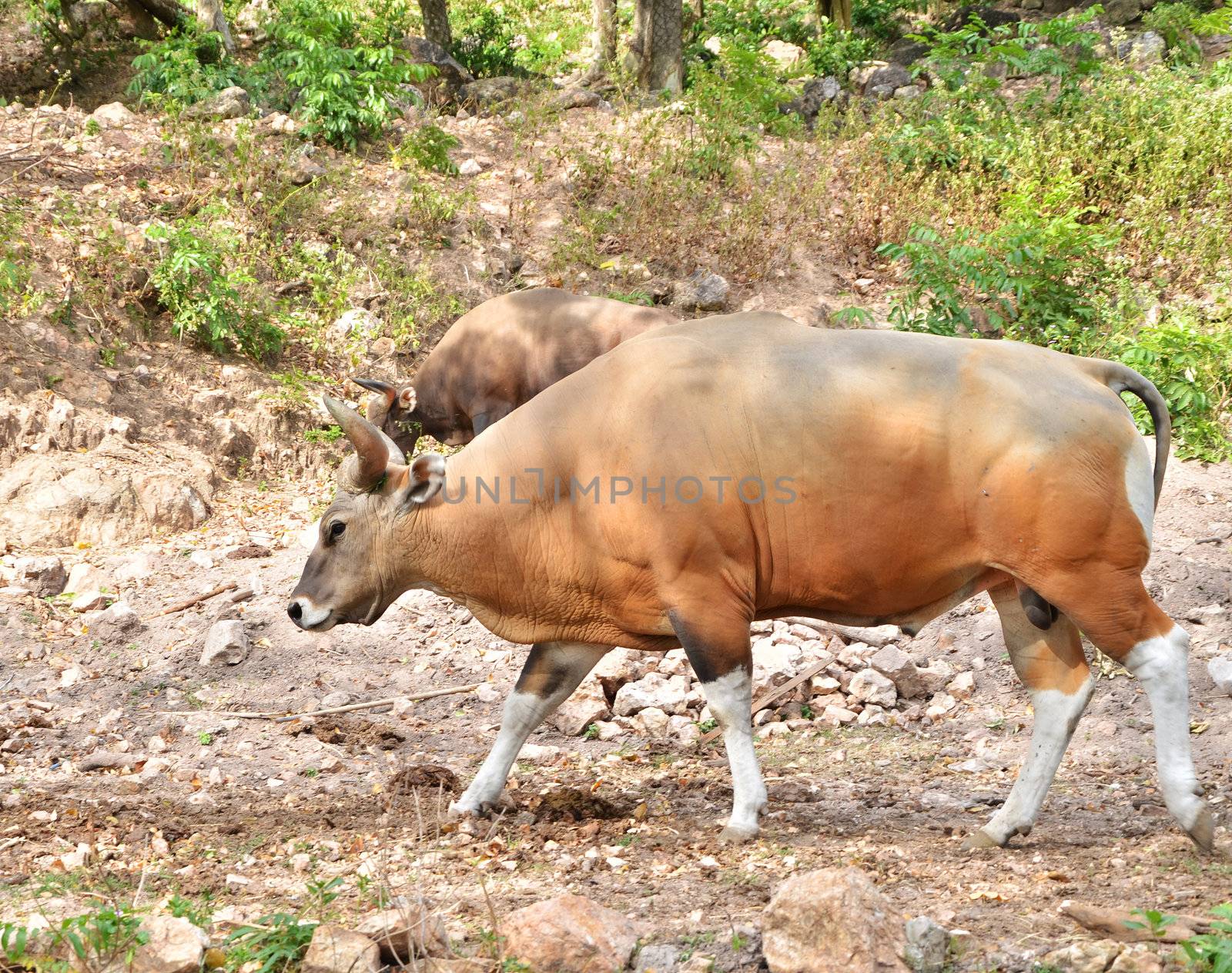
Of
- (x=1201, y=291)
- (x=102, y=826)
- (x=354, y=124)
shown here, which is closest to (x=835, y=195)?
(x=1201, y=291)

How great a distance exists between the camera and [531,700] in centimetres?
602

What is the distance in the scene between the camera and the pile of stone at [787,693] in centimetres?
732

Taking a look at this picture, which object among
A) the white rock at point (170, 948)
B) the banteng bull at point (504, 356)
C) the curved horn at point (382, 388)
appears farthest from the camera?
the banteng bull at point (504, 356)

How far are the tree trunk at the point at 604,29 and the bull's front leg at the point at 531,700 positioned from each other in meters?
14.0

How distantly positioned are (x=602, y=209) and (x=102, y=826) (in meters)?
10.5

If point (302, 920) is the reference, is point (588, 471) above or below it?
above

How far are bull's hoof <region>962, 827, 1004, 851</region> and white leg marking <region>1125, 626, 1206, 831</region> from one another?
715mm

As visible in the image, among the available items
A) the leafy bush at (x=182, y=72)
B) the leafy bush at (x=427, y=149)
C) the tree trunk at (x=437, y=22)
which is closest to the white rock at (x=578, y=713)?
the leafy bush at (x=427, y=149)

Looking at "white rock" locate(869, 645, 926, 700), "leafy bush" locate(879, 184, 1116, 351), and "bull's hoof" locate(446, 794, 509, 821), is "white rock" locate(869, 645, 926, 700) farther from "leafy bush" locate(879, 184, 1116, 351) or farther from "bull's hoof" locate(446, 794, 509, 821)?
"leafy bush" locate(879, 184, 1116, 351)

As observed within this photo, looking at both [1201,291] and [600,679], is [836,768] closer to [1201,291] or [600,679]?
[600,679]

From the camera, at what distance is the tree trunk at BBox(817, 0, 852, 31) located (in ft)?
65.7

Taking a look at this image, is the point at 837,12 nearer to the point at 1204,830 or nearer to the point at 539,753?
the point at 539,753

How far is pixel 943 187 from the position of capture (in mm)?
14570

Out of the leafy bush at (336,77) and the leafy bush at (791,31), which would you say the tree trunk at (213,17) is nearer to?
the leafy bush at (336,77)
